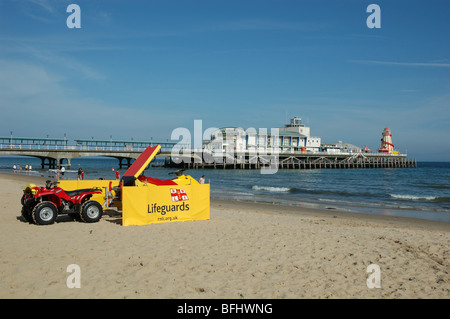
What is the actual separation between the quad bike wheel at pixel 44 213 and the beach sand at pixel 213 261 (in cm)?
26

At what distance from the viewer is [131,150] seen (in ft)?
243

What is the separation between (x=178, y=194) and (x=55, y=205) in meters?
3.79

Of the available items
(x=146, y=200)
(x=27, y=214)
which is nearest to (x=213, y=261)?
(x=146, y=200)

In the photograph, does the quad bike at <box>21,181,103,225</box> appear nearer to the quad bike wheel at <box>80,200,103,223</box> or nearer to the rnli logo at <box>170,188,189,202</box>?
the quad bike wheel at <box>80,200,103,223</box>

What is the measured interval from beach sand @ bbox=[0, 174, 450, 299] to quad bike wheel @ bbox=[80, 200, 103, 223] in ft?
1.06

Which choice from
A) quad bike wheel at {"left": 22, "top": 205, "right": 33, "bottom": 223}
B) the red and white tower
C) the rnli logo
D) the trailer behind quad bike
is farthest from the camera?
the red and white tower

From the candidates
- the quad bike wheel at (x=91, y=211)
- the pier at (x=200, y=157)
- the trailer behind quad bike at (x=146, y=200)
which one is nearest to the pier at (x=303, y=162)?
the pier at (x=200, y=157)

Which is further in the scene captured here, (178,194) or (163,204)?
(178,194)

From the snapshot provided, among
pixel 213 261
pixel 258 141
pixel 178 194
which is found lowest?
pixel 213 261

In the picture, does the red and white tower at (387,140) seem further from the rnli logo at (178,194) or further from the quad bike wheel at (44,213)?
the quad bike wheel at (44,213)

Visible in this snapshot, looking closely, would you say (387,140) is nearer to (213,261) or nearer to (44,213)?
(44,213)

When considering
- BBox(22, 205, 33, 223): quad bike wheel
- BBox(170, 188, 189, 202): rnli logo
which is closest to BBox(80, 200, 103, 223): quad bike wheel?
BBox(22, 205, 33, 223): quad bike wheel

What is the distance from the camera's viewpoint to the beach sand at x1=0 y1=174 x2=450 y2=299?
5.74 metres

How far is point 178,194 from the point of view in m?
11.7
